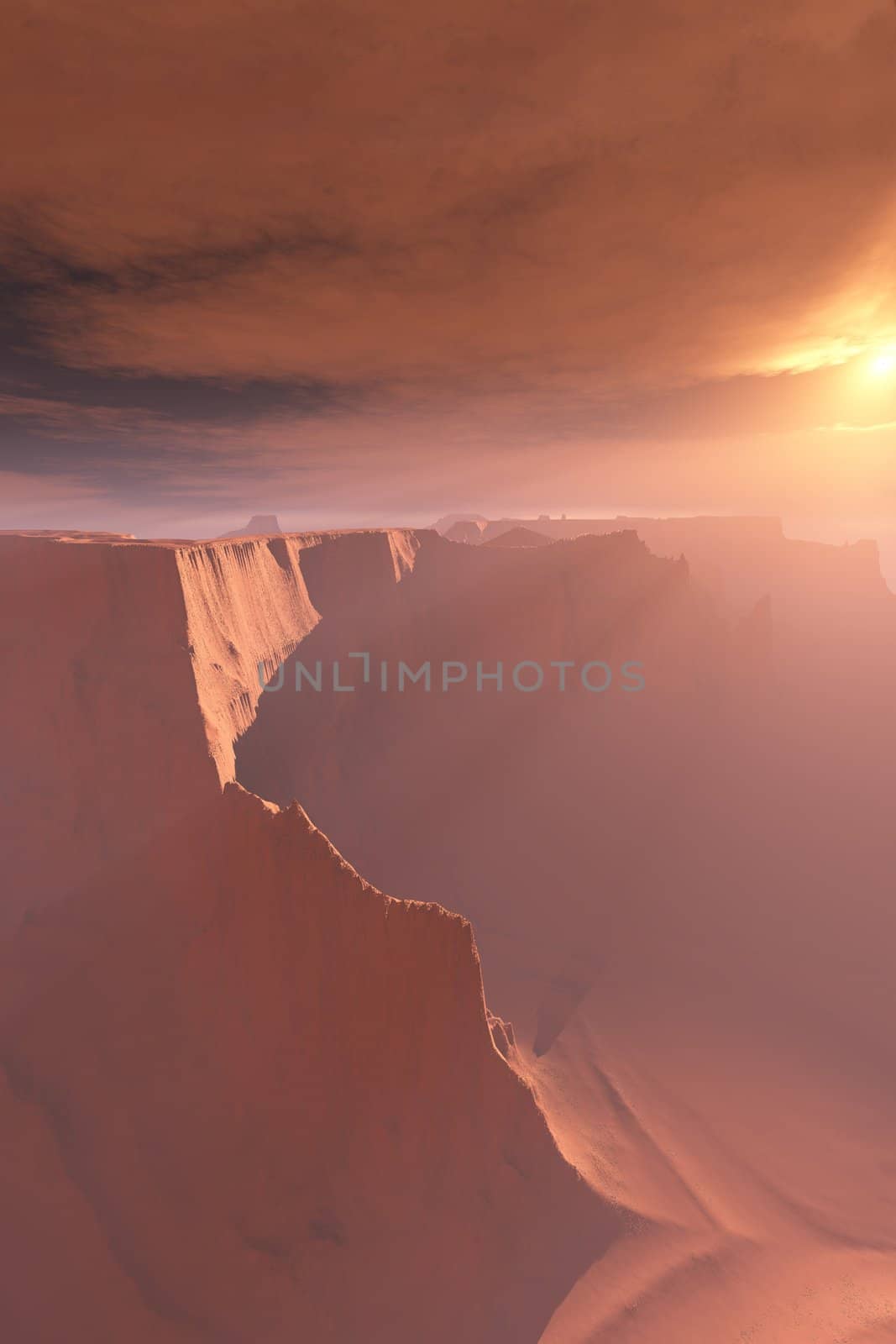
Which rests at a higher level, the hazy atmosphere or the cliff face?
the hazy atmosphere

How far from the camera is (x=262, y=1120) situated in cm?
894

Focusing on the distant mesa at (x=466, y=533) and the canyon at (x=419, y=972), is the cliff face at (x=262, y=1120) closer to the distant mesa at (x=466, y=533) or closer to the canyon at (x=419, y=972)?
the canyon at (x=419, y=972)

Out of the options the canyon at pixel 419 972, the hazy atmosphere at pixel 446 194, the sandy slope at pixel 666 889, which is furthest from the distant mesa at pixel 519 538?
the hazy atmosphere at pixel 446 194

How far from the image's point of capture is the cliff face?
7.82 meters

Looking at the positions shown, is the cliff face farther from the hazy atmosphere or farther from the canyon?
the hazy atmosphere

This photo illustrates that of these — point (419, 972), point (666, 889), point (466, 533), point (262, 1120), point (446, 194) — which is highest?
point (466, 533)

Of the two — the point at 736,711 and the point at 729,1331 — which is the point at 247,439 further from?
the point at 736,711

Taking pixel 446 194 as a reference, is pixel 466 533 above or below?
above

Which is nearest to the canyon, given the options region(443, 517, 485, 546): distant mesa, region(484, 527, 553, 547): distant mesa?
region(484, 527, 553, 547): distant mesa

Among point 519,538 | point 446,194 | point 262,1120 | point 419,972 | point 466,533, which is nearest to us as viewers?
point 446,194

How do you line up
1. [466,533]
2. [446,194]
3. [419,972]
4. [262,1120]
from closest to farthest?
[446,194], [262,1120], [419,972], [466,533]

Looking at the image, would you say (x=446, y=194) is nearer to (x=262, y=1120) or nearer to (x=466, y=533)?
(x=262, y=1120)

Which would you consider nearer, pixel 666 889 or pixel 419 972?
pixel 419 972

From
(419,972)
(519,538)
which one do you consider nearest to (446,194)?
(419,972)
